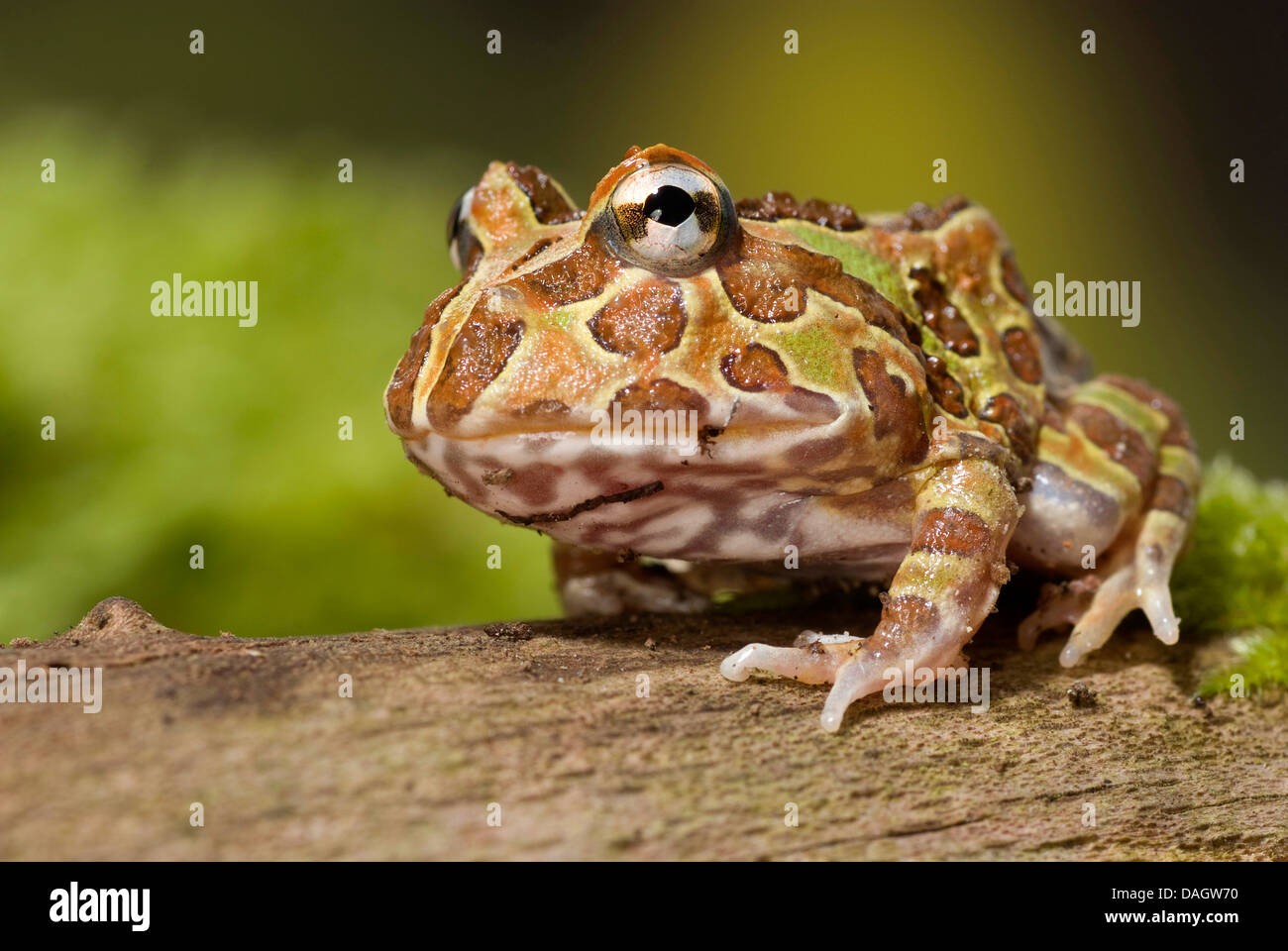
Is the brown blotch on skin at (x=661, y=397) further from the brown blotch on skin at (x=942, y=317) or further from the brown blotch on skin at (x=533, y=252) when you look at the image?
the brown blotch on skin at (x=942, y=317)

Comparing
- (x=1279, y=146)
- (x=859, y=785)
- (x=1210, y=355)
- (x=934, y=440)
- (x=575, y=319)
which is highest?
(x=1279, y=146)

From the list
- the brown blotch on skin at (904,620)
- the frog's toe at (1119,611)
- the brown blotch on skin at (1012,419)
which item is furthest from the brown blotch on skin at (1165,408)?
the brown blotch on skin at (904,620)

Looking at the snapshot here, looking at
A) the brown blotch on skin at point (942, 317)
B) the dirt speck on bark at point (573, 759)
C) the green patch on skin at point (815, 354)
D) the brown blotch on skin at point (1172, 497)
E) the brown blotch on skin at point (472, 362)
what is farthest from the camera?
the brown blotch on skin at point (1172, 497)

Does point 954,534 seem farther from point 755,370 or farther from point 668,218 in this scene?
point 668,218

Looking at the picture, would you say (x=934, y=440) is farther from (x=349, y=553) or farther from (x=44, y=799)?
(x=349, y=553)

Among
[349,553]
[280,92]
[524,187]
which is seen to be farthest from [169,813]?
[280,92]

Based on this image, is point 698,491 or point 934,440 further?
point 934,440

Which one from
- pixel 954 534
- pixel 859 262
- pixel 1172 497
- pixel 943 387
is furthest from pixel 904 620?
pixel 1172 497

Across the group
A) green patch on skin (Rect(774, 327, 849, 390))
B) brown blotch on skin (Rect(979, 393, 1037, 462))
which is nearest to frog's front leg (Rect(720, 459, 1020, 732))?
brown blotch on skin (Rect(979, 393, 1037, 462))
